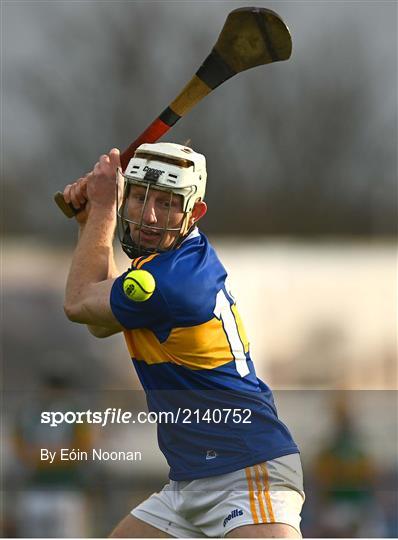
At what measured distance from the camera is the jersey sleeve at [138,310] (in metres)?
3.51

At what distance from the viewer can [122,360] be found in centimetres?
788

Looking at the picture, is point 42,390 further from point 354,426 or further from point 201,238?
point 201,238

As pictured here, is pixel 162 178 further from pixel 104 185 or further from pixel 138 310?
pixel 138 310

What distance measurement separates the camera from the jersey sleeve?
351cm

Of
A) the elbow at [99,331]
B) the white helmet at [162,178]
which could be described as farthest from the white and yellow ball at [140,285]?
the elbow at [99,331]

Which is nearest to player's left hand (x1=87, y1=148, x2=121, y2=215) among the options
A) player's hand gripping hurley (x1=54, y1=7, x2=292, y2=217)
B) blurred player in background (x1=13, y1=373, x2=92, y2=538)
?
player's hand gripping hurley (x1=54, y1=7, x2=292, y2=217)

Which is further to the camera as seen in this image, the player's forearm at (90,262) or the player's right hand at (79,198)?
the player's right hand at (79,198)

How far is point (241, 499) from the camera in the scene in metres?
3.47

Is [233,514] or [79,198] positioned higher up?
[79,198]

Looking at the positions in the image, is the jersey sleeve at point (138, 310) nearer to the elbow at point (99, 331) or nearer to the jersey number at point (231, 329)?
the jersey number at point (231, 329)

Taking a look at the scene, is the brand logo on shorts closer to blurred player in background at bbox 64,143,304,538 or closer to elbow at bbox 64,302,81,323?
blurred player in background at bbox 64,143,304,538

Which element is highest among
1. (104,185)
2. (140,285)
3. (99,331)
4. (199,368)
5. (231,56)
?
(231,56)

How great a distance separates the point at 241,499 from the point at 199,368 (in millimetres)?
434

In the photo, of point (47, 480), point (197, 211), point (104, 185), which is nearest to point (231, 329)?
point (197, 211)
